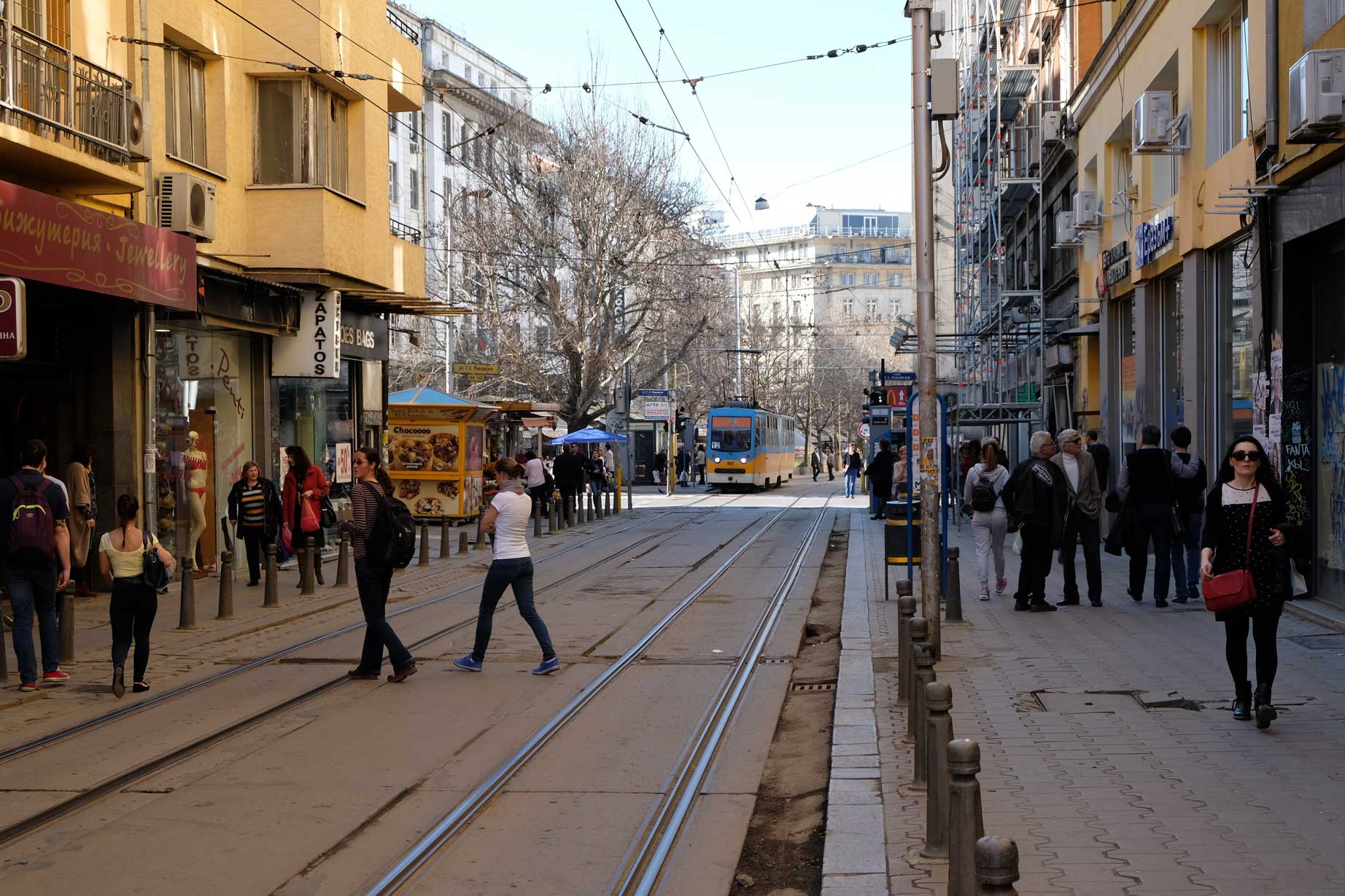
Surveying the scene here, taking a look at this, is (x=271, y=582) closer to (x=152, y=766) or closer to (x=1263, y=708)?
(x=152, y=766)

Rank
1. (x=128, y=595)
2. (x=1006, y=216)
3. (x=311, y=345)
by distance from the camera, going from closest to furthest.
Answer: (x=128, y=595) < (x=311, y=345) < (x=1006, y=216)

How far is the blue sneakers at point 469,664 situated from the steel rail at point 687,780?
1.95m

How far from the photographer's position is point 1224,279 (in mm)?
16594

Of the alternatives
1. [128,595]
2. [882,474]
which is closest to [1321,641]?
[128,595]

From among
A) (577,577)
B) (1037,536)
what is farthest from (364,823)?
(577,577)

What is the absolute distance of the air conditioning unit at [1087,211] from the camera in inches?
937

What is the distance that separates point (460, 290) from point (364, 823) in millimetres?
40648

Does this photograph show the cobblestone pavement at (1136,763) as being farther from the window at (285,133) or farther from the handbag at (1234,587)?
the window at (285,133)

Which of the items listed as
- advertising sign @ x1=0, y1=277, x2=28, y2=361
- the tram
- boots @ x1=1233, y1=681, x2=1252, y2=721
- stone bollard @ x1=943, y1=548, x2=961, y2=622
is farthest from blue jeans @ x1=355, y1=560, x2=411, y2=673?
the tram

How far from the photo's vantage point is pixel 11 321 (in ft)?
33.4

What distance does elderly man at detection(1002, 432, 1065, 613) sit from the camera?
13.7m

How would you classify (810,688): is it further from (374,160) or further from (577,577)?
(374,160)

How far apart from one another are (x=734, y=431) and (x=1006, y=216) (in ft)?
55.6

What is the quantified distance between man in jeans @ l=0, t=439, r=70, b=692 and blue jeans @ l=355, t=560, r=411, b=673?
7.00 ft
